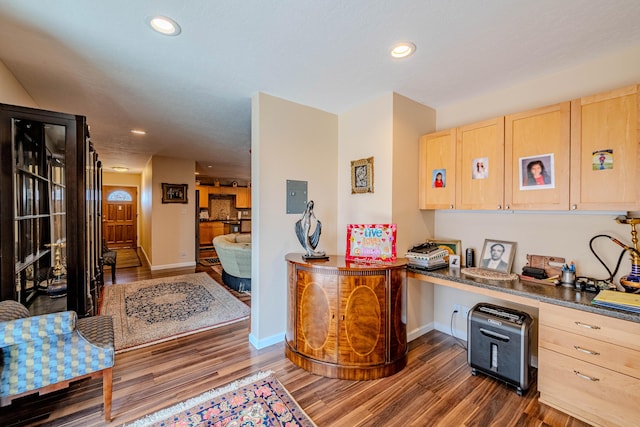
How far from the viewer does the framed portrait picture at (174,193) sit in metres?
6.37

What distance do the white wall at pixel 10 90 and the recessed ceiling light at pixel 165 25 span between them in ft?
4.95

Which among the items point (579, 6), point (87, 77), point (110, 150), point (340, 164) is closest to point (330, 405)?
point (340, 164)

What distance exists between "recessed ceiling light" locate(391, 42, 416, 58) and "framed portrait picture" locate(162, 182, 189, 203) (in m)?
5.92

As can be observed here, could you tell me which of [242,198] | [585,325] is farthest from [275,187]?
[242,198]

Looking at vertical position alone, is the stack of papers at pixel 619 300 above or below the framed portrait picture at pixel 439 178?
below

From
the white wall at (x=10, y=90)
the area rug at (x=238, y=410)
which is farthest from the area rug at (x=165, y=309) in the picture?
the white wall at (x=10, y=90)

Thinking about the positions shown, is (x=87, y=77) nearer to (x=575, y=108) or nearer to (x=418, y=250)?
(x=418, y=250)

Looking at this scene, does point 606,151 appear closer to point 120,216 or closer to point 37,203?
point 37,203

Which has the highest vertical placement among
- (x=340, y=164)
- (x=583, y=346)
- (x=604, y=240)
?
(x=340, y=164)

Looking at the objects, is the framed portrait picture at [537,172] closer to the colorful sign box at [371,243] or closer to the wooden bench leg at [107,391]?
the colorful sign box at [371,243]

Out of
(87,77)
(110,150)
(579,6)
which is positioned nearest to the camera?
(579,6)

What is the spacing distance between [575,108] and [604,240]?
1034mm

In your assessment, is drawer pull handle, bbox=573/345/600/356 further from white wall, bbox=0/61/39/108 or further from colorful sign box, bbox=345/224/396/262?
white wall, bbox=0/61/39/108

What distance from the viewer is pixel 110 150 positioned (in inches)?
219
